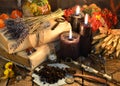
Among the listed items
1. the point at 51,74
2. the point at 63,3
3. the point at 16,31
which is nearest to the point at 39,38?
the point at 16,31

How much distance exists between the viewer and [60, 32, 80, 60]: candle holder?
5.06ft

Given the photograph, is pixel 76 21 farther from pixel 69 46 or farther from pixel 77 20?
pixel 69 46

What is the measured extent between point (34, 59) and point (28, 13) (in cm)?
55

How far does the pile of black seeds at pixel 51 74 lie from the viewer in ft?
4.57

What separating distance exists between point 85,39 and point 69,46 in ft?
0.43

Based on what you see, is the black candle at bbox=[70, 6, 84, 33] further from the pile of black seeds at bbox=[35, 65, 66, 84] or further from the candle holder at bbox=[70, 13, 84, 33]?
the pile of black seeds at bbox=[35, 65, 66, 84]

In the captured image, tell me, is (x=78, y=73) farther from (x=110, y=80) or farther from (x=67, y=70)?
(x=110, y=80)

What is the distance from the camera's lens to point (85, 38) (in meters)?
1.59

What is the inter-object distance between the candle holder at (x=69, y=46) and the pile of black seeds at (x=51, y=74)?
0.16 meters

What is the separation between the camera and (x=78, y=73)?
147 cm

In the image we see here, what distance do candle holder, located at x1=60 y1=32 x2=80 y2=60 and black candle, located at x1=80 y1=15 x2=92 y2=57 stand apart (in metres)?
0.04

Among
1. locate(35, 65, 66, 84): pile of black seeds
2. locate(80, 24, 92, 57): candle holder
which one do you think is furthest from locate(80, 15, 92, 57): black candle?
locate(35, 65, 66, 84): pile of black seeds

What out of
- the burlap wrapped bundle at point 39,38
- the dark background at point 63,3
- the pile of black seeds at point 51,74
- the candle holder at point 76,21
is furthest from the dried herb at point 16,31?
the dark background at point 63,3

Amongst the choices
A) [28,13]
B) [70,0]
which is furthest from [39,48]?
[70,0]
